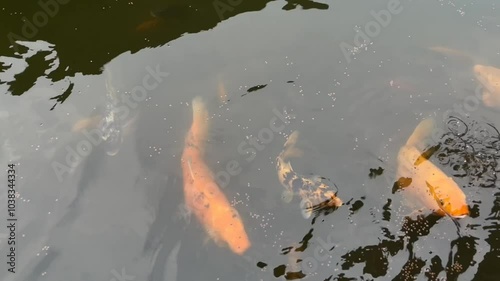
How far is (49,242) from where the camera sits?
3975 millimetres

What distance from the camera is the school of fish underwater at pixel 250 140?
3963mm

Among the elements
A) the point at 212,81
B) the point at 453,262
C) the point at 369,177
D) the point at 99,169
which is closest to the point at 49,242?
the point at 99,169

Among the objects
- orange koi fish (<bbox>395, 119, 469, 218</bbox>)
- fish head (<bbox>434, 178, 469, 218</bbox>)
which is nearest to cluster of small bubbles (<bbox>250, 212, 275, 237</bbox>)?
orange koi fish (<bbox>395, 119, 469, 218</bbox>)

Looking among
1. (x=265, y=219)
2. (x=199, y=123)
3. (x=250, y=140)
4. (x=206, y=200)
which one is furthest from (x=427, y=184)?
(x=199, y=123)

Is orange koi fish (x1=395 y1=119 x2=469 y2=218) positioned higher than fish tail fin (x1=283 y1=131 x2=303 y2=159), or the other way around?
fish tail fin (x1=283 y1=131 x2=303 y2=159)

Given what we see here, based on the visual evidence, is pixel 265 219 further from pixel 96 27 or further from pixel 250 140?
pixel 96 27

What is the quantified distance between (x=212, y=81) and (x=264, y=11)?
1340 millimetres

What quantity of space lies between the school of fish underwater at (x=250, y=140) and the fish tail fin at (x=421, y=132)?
2 centimetres

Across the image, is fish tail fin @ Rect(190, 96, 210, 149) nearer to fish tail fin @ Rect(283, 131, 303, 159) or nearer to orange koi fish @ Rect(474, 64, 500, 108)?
fish tail fin @ Rect(283, 131, 303, 159)

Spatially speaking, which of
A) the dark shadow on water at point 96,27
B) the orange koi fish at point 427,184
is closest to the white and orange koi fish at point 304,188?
the orange koi fish at point 427,184

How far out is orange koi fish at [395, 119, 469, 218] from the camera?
4.19 m

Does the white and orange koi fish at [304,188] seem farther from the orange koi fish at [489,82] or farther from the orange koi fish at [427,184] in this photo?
the orange koi fish at [489,82]

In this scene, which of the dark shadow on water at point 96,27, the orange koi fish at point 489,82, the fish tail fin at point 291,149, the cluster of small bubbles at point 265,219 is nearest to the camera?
the cluster of small bubbles at point 265,219

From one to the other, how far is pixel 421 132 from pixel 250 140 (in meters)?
1.75
